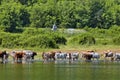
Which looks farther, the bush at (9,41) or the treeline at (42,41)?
the bush at (9,41)

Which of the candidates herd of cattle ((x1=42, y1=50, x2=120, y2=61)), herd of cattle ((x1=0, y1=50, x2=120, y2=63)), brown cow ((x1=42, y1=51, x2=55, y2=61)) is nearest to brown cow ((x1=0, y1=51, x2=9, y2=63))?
herd of cattle ((x1=0, y1=50, x2=120, y2=63))

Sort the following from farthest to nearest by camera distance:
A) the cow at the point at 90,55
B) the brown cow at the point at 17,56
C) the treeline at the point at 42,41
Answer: the treeline at the point at 42,41 < the cow at the point at 90,55 < the brown cow at the point at 17,56

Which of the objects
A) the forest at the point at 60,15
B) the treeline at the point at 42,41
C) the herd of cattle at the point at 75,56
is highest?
the forest at the point at 60,15

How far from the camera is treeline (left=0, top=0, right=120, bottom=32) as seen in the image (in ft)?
362

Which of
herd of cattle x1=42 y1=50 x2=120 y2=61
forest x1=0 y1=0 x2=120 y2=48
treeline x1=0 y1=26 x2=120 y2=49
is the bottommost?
herd of cattle x1=42 y1=50 x2=120 y2=61

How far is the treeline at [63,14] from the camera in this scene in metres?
110

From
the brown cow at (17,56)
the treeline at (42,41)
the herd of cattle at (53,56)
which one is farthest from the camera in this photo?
the treeline at (42,41)

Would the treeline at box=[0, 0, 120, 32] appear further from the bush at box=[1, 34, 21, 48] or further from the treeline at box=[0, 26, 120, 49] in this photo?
the bush at box=[1, 34, 21, 48]

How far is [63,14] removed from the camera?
115750 mm

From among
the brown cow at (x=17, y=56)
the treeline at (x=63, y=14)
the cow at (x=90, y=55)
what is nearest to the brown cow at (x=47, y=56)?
the brown cow at (x=17, y=56)

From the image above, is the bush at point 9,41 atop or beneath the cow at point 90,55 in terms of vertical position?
atop

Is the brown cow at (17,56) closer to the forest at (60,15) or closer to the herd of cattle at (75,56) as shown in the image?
the herd of cattle at (75,56)

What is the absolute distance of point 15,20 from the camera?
105 meters

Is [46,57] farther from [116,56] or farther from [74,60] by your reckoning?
[116,56]
